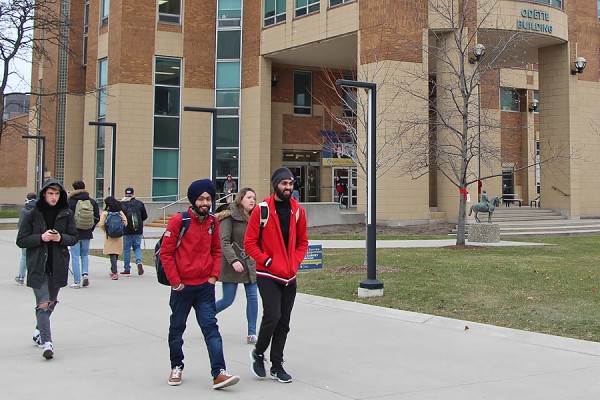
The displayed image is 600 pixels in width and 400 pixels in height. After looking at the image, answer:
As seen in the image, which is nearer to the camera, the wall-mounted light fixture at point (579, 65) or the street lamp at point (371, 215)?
the street lamp at point (371, 215)

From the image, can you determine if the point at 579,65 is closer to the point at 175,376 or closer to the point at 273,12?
the point at 273,12

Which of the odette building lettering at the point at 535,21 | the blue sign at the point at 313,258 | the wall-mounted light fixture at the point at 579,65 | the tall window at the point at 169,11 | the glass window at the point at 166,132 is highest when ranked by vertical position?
the tall window at the point at 169,11

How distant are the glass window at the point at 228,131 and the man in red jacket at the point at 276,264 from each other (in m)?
28.5

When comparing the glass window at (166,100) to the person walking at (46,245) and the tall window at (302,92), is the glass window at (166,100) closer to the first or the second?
the tall window at (302,92)

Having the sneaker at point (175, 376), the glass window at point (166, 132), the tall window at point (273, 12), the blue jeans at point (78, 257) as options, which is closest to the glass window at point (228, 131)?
the glass window at point (166, 132)

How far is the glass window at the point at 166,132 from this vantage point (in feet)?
111

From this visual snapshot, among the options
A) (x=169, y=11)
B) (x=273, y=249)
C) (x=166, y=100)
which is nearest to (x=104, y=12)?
(x=169, y=11)

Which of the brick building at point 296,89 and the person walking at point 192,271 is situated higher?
the brick building at point 296,89

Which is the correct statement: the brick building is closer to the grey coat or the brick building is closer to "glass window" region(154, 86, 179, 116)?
"glass window" region(154, 86, 179, 116)

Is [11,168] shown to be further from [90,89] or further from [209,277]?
[209,277]

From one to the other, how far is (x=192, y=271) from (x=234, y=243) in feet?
6.35

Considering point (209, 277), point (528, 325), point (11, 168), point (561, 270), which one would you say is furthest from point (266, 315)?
point (11, 168)

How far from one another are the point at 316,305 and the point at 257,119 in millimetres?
23761

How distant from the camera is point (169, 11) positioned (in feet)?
112
